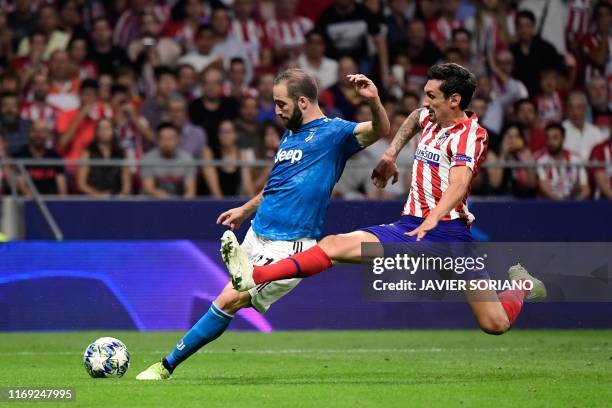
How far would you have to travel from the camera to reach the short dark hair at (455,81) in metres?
9.23

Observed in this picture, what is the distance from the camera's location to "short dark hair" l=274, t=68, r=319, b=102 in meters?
9.05

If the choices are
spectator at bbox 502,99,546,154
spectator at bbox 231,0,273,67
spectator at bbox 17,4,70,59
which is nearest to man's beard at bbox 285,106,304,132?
spectator at bbox 502,99,546,154

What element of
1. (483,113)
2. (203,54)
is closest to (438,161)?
(483,113)

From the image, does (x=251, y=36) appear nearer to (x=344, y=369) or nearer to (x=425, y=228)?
(x=344, y=369)

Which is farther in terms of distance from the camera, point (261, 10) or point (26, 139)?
point (261, 10)

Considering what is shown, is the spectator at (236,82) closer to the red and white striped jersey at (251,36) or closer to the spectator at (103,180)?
the red and white striped jersey at (251,36)

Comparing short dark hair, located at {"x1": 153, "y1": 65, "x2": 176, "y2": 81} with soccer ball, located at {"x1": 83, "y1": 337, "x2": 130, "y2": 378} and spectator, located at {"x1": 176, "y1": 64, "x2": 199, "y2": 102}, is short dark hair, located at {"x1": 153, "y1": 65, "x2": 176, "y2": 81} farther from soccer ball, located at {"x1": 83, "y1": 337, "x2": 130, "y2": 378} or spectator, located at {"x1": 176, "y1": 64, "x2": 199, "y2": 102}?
soccer ball, located at {"x1": 83, "y1": 337, "x2": 130, "y2": 378}

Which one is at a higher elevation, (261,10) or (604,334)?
(261,10)

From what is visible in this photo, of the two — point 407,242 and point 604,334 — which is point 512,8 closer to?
point 604,334

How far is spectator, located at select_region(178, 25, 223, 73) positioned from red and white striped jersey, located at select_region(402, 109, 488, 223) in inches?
334

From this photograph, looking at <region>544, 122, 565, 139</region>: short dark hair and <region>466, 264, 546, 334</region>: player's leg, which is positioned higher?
<region>466, 264, 546, 334</region>: player's leg

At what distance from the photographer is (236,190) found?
1521cm

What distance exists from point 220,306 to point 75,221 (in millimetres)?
6326

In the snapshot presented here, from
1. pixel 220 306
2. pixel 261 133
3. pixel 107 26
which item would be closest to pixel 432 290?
pixel 261 133
